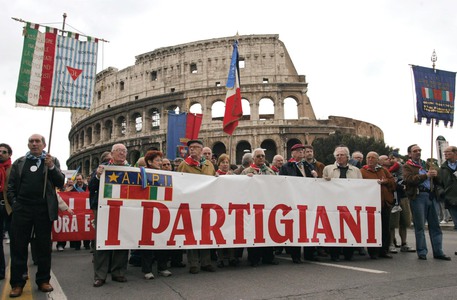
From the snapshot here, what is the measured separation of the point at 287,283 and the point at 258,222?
1.42 metres

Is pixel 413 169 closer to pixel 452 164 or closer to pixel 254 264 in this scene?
pixel 452 164

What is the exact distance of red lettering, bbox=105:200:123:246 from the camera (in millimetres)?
4660

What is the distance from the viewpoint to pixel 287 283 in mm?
4297

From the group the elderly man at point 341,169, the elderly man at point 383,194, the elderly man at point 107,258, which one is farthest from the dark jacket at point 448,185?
the elderly man at point 107,258

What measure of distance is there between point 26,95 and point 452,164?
712 centimetres

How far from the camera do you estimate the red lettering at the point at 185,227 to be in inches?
201

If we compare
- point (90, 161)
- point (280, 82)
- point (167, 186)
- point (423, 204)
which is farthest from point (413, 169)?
point (90, 161)

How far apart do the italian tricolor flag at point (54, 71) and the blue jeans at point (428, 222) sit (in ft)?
18.8

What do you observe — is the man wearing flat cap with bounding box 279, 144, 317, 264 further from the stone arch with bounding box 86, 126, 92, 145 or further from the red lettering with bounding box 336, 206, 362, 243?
the stone arch with bounding box 86, 126, 92, 145

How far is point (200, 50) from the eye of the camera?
44375 millimetres

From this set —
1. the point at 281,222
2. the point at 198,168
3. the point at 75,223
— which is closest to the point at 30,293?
the point at 198,168

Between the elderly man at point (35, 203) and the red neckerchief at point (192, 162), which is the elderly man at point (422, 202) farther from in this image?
the elderly man at point (35, 203)

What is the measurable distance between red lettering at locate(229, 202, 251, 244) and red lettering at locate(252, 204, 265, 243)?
129 millimetres

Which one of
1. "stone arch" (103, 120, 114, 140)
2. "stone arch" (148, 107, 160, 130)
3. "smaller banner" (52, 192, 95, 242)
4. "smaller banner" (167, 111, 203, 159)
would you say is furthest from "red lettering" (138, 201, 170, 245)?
"stone arch" (103, 120, 114, 140)
